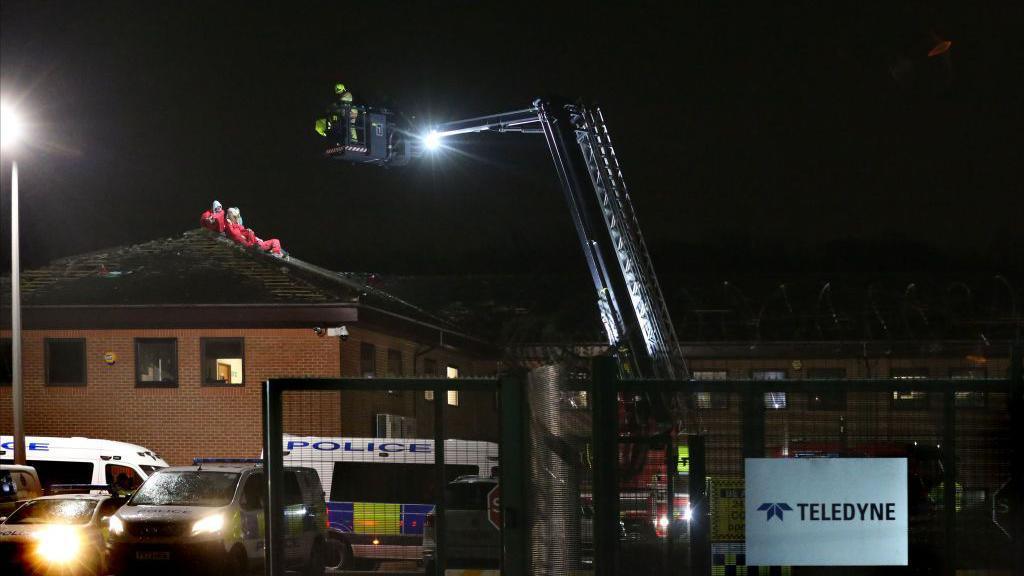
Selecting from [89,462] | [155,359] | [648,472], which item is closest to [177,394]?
[155,359]

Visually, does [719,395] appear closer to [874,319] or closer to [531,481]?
[531,481]

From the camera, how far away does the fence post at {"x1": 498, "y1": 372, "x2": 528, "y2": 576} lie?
8344 millimetres

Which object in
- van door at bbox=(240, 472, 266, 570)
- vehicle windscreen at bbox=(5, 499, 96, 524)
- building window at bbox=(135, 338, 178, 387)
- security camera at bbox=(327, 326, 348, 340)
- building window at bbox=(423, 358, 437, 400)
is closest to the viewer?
van door at bbox=(240, 472, 266, 570)

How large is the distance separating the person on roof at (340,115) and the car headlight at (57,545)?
6.86 m

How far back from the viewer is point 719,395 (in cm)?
905

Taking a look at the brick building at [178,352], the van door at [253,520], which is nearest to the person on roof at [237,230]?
the brick building at [178,352]

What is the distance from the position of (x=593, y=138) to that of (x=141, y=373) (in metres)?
15.5

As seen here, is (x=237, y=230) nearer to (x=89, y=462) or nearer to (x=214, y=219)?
(x=214, y=219)

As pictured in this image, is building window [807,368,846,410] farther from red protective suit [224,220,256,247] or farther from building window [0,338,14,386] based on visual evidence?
red protective suit [224,220,256,247]

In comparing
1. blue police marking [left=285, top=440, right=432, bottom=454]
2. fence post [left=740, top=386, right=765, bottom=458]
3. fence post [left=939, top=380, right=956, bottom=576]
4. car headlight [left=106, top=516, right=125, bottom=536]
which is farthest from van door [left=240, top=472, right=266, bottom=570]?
fence post [left=939, top=380, right=956, bottom=576]

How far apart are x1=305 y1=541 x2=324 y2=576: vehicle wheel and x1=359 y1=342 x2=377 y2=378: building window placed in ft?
76.9

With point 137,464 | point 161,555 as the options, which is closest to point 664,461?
point 161,555

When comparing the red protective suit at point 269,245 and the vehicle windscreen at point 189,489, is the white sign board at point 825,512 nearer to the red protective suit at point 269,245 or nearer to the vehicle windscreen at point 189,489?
the vehicle windscreen at point 189,489

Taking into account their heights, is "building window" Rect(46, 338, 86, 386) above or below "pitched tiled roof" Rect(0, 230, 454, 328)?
below
